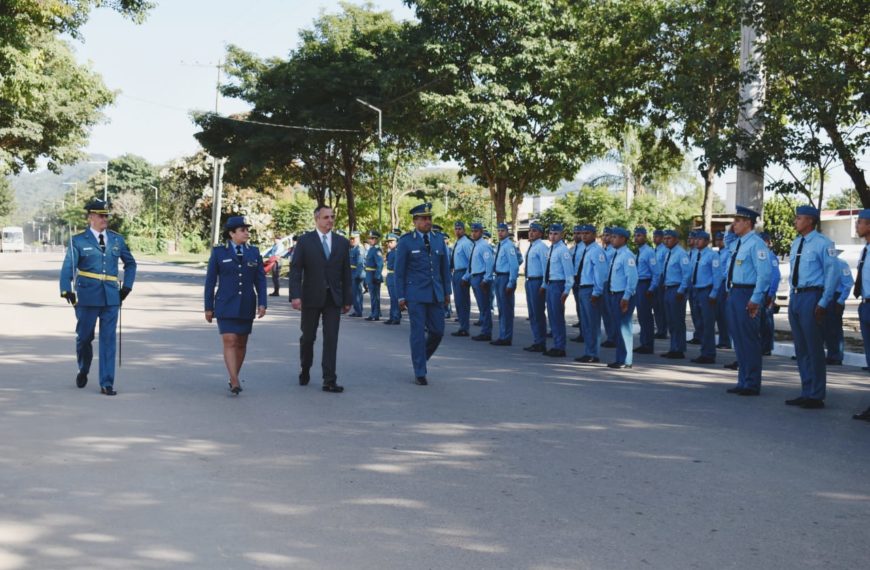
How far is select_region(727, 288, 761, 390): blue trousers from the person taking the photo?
10500 mm

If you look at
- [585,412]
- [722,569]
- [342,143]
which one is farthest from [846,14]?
[342,143]

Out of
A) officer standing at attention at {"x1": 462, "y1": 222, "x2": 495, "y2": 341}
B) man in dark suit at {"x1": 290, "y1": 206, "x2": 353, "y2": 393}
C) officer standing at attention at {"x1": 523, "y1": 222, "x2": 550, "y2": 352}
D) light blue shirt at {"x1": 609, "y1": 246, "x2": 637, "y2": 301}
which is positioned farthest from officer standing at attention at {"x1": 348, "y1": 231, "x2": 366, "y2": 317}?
man in dark suit at {"x1": 290, "y1": 206, "x2": 353, "y2": 393}

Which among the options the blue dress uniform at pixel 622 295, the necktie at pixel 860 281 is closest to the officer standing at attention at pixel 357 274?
the blue dress uniform at pixel 622 295

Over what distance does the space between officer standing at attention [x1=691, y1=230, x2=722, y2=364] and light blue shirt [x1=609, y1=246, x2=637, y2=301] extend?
1.58m

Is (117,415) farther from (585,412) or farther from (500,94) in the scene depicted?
(500,94)

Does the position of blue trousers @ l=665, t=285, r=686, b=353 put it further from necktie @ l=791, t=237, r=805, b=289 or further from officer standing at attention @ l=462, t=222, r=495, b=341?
necktie @ l=791, t=237, r=805, b=289

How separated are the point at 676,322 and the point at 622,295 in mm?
2049

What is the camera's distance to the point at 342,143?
132 feet

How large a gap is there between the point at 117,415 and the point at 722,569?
220 inches

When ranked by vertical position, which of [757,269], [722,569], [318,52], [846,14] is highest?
[318,52]

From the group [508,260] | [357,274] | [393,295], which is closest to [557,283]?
[508,260]

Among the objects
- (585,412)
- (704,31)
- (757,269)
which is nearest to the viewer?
(585,412)

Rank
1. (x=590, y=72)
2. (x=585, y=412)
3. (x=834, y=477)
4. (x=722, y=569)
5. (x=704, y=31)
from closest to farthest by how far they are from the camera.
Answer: (x=722, y=569) → (x=834, y=477) → (x=585, y=412) → (x=704, y=31) → (x=590, y=72)

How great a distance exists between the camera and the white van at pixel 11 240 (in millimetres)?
95500
